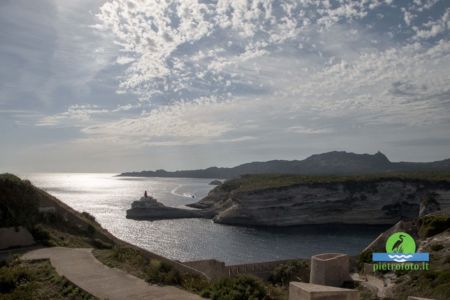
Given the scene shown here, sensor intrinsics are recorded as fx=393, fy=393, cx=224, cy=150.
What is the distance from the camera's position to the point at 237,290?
32.4 ft

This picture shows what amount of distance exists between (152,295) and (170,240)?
2270 inches

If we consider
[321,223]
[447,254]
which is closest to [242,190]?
[321,223]

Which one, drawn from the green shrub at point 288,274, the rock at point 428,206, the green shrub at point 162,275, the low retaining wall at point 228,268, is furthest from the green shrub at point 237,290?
the rock at point 428,206

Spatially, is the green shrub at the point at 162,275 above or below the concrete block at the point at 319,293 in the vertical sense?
below

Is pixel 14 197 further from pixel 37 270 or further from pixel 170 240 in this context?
pixel 170 240

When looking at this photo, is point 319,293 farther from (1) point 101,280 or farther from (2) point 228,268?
(2) point 228,268

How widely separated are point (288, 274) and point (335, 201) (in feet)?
221

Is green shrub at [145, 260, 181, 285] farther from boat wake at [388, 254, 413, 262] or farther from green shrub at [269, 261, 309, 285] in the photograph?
boat wake at [388, 254, 413, 262]

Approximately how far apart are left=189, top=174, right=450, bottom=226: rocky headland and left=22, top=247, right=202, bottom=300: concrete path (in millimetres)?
71534

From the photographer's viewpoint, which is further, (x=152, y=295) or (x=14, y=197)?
(x=14, y=197)

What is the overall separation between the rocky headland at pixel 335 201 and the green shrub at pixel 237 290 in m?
75.2

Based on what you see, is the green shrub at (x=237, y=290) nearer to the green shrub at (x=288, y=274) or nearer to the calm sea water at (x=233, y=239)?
the green shrub at (x=288, y=274)

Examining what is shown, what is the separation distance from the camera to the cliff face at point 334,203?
86375mm

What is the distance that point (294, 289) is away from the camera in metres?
9.48
